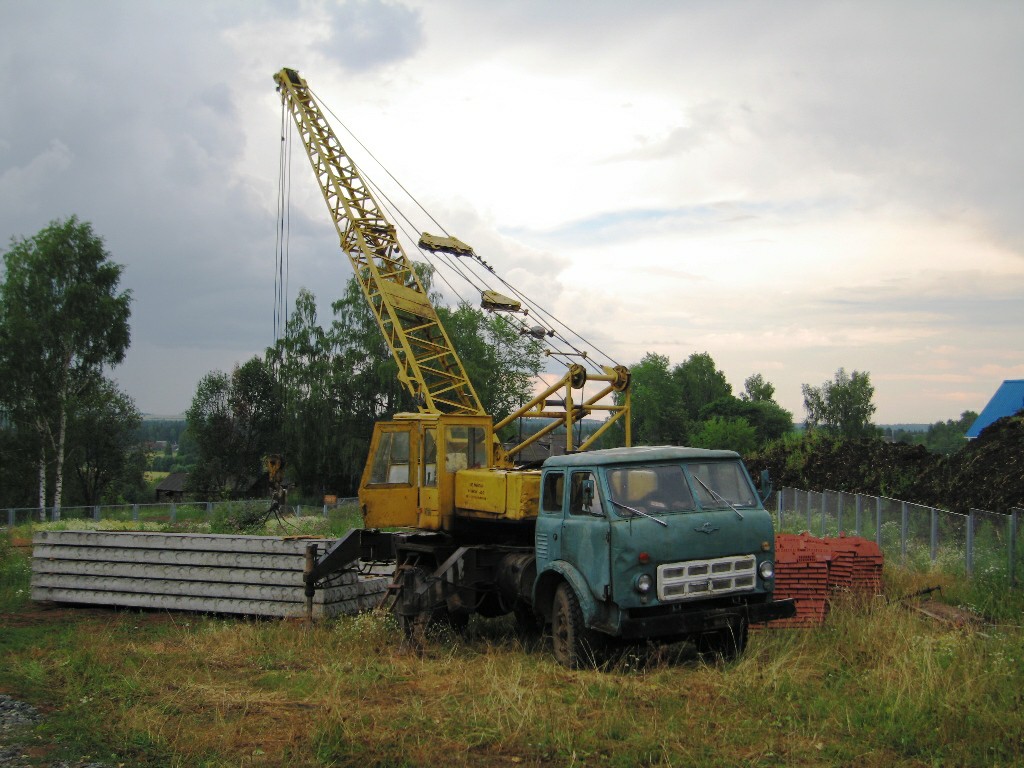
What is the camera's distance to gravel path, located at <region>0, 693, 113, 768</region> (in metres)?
6.36

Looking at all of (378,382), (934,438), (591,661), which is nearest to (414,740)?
(591,661)

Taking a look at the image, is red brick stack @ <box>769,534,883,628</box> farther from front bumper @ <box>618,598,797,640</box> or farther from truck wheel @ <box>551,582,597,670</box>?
truck wheel @ <box>551,582,597,670</box>

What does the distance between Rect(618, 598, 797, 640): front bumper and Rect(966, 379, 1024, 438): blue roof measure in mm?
45076

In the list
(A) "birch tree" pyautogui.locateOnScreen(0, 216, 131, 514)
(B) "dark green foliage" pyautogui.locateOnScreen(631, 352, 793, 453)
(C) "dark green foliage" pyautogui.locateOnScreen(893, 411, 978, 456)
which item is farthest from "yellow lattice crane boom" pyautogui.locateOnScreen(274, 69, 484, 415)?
(C) "dark green foliage" pyautogui.locateOnScreen(893, 411, 978, 456)

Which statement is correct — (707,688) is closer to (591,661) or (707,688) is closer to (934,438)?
(591,661)

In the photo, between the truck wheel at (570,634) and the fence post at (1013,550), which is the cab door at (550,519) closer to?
the truck wheel at (570,634)

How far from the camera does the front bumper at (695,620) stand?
8.23 m

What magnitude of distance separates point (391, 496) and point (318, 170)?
836 inches

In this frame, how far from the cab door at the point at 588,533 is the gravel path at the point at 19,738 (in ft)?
14.2

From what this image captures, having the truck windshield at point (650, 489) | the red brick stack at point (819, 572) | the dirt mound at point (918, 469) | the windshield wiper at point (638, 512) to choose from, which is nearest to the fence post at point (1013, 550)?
the red brick stack at point (819, 572)

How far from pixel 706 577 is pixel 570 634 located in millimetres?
1445

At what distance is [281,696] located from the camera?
26.1 feet

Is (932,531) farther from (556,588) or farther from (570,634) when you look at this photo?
(570,634)

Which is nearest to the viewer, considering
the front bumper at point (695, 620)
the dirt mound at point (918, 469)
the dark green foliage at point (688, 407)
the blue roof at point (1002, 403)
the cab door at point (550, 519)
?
the front bumper at point (695, 620)
